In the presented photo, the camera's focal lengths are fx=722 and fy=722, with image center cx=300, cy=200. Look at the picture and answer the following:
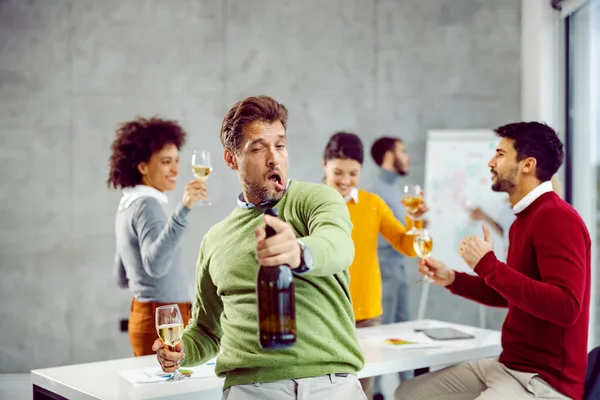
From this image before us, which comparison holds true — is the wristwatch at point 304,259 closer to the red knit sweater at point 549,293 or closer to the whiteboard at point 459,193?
the red knit sweater at point 549,293

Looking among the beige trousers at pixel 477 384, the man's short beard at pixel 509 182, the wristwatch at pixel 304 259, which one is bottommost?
the beige trousers at pixel 477 384

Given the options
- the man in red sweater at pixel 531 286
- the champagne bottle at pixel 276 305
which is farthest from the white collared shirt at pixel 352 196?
the champagne bottle at pixel 276 305

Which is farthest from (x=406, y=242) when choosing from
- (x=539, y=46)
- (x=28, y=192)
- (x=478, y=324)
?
(x=28, y=192)

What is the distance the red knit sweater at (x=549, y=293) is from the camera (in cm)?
244

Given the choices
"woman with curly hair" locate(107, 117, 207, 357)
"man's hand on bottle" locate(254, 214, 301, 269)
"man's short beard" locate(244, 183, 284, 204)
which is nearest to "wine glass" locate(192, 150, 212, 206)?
"woman with curly hair" locate(107, 117, 207, 357)

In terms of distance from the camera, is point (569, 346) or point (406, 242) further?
point (406, 242)

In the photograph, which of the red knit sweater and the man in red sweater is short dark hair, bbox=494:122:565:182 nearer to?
the man in red sweater

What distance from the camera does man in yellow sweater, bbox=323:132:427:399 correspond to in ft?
11.8

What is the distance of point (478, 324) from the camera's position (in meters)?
6.00

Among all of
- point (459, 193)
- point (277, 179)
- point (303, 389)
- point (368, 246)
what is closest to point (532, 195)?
point (368, 246)

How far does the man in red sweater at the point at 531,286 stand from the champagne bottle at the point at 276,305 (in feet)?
3.67

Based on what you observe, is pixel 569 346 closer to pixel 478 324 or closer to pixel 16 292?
pixel 478 324

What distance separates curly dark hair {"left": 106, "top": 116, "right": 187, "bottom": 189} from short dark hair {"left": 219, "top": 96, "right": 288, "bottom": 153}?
1.63m

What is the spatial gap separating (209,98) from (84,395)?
3.65 metres
